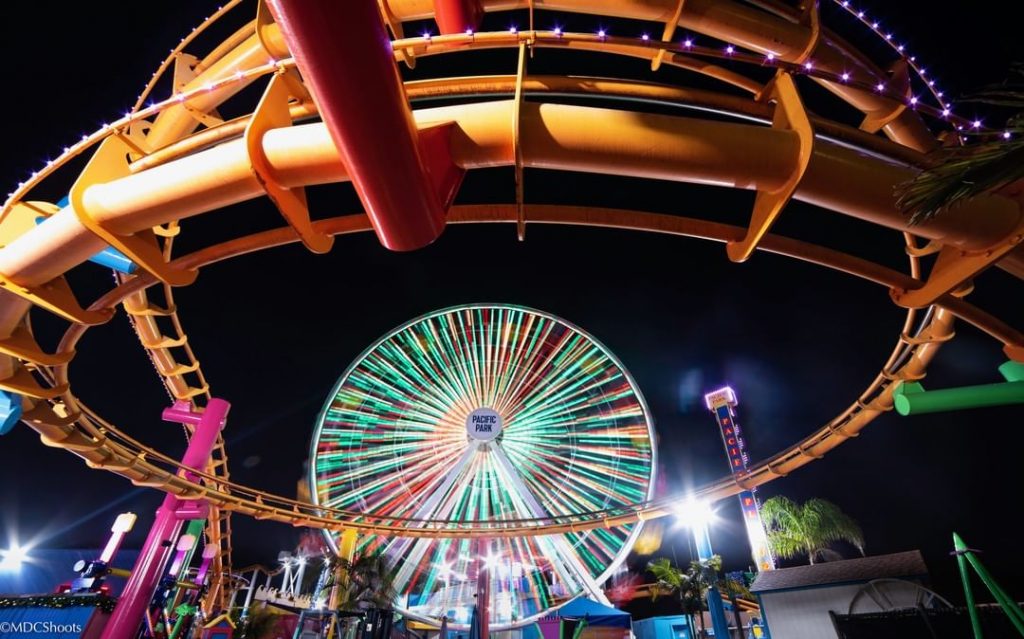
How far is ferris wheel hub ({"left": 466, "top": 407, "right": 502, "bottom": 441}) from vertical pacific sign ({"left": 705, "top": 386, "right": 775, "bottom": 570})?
673 inches

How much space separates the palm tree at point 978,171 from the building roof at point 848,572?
9.44 meters

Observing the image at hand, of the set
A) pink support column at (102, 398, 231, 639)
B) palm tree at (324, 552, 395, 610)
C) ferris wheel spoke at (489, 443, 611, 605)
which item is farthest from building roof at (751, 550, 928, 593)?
pink support column at (102, 398, 231, 639)

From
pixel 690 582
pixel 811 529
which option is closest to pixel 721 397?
pixel 811 529

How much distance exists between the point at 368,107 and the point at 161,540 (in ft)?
46.0

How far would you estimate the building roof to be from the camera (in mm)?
8961

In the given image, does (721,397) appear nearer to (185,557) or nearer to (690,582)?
(690,582)

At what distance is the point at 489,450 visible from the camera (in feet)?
66.4

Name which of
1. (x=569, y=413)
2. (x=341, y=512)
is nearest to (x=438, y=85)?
(x=341, y=512)

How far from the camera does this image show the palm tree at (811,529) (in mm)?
23641

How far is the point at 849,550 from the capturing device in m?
26.3

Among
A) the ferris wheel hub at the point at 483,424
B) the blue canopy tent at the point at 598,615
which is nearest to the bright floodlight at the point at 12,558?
the ferris wheel hub at the point at 483,424

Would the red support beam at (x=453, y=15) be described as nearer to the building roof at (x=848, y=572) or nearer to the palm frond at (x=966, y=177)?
the palm frond at (x=966, y=177)

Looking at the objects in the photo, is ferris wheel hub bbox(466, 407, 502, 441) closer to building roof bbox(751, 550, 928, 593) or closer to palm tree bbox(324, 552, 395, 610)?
palm tree bbox(324, 552, 395, 610)

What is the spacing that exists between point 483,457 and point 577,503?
14.5ft
